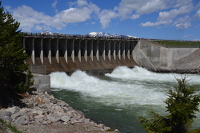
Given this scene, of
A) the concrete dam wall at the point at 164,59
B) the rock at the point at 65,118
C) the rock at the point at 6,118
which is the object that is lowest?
the rock at the point at 65,118

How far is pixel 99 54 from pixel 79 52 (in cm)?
690

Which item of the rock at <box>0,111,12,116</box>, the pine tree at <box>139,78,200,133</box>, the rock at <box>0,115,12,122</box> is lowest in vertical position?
the rock at <box>0,115,12,122</box>

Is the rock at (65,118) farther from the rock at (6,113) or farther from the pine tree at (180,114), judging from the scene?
the pine tree at (180,114)

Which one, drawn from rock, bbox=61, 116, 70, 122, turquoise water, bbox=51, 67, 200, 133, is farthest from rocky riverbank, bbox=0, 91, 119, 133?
turquoise water, bbox=51, 67, 200, 133

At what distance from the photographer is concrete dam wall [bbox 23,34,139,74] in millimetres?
35925

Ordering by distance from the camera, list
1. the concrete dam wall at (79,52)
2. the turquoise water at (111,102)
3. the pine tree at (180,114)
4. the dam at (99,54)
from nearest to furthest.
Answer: the pine tree at (180,114)
the turquoise water at (111,102)
the concrete dam wall at (79,52)
the dam at (99,54)

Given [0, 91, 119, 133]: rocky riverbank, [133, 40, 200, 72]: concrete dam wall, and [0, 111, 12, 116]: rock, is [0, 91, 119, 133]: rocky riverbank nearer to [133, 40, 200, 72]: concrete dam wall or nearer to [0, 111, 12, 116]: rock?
[0, 111, 12, 116]: rock

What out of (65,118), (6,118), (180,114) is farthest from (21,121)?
(180,114)

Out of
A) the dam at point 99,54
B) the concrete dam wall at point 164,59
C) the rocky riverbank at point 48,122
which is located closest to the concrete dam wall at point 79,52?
the dam at point 99,54

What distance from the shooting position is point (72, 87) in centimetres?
2881

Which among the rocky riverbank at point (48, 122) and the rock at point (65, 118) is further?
the rock at point (65, 118)

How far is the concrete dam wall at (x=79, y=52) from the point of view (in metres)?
35.9

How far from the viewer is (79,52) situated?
41.8m

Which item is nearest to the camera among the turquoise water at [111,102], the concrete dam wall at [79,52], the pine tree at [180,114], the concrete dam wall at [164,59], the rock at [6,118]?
the pine tree at [180,114]
